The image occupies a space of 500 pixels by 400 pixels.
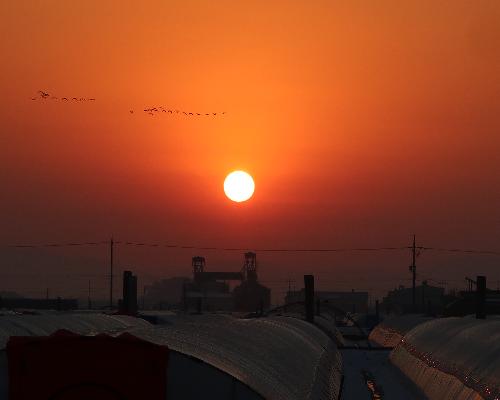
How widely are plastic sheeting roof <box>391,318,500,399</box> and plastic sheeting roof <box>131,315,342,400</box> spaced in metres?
3.19

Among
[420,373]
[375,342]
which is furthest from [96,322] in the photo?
[375,342]

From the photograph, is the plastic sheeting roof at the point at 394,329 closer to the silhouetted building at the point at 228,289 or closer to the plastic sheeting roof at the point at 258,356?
the plastic sheeting roof at the point at 258,356

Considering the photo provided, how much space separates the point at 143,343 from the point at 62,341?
1.09 meters

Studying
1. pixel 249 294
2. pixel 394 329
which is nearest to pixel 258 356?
pixel 394 329

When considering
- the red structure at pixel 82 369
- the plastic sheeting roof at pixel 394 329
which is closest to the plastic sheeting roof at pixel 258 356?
the red structure at pixel 82 369

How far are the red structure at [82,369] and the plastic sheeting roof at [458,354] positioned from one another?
7709 mm

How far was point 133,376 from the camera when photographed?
11.9 metres

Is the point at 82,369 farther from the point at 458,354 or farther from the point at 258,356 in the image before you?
the point at 458,354

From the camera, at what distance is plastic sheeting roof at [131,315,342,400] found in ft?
49.0

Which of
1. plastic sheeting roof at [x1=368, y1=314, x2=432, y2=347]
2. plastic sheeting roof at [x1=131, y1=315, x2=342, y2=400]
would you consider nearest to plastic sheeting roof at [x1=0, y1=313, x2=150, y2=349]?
plastic sheeting roof at [x1=131, y1=315, x2=342, y2=400]

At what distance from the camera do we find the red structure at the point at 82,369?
39.0 ft

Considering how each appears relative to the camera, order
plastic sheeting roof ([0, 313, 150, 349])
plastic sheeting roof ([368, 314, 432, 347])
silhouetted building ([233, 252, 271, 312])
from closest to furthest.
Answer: plastic sheeting roof ([0, 313, 150, 349]), plastic sheeting roof ([368, 314, 432, 347]), silhouetted building ([233, 252, 271, 312])

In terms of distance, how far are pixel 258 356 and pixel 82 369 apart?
23.0ft

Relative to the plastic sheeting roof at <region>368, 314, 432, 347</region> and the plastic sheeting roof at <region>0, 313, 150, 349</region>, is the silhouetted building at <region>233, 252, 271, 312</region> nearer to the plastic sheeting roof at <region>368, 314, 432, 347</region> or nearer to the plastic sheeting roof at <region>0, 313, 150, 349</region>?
the plastic sheeting roof at <region>368, 314, 432, 347</region>
